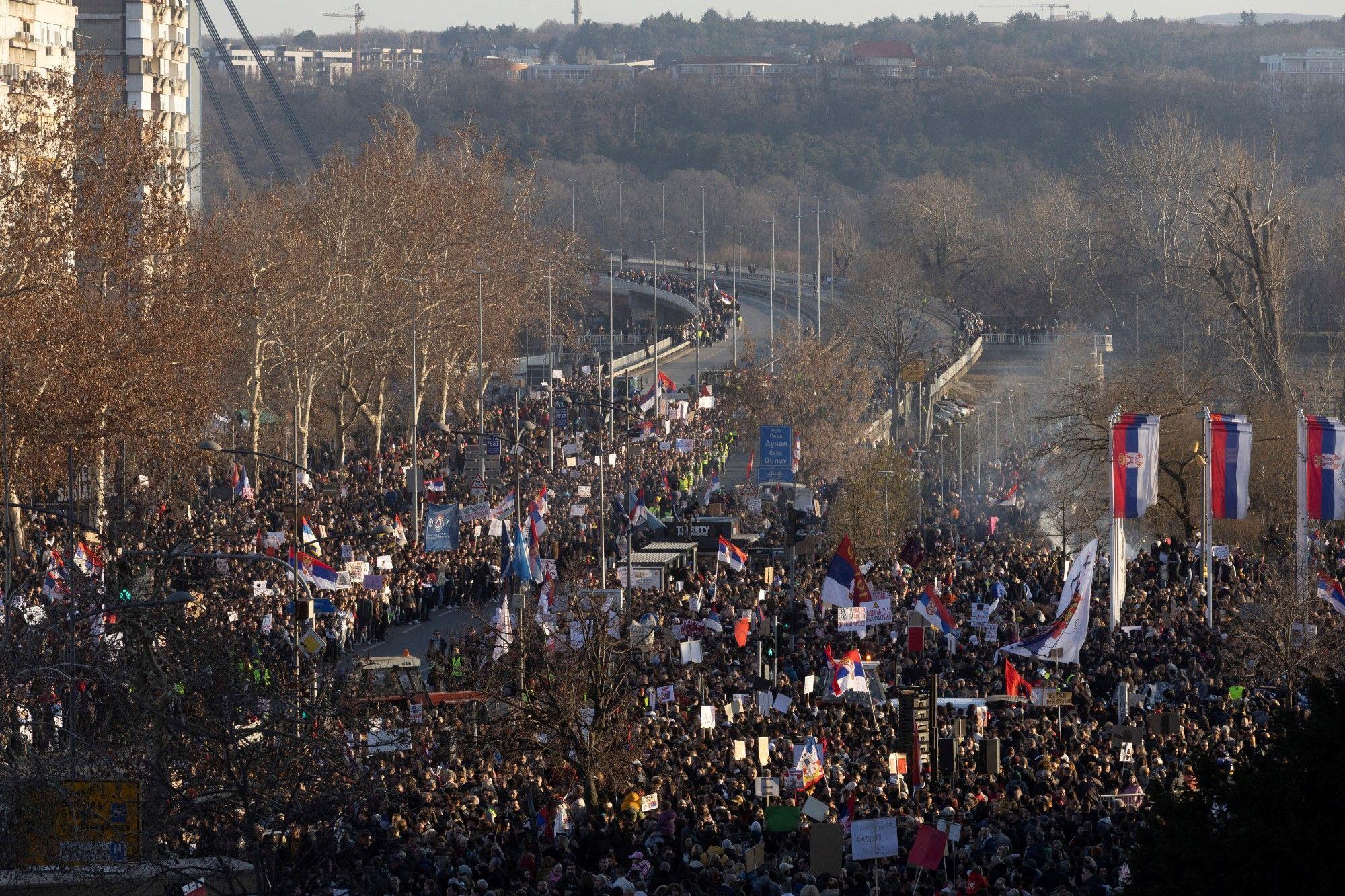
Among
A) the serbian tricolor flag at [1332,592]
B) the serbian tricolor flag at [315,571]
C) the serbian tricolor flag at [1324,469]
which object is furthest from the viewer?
the serbian tricolor flag at [1324,469]

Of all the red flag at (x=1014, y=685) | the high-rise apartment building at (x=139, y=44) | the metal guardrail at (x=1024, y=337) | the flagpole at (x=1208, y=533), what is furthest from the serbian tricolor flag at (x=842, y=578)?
the metal guardrail at (x=1024, y=337)

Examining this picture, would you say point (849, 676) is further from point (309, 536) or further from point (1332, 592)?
point (309, 536)

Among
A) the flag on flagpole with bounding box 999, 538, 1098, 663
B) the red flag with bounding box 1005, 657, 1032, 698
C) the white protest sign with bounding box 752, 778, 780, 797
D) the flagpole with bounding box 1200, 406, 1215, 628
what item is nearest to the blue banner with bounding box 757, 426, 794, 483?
the flagpole with bounding box 1200, 406, 1215, 628

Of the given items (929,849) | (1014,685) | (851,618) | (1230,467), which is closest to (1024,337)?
(1230,467)

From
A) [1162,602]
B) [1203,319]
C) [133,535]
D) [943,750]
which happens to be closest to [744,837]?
[943,750]

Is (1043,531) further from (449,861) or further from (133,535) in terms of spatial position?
(449,861)

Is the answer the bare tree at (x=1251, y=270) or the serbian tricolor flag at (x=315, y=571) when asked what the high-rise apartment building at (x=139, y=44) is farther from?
the serbian tricolor flag at (x=315, y=571)
